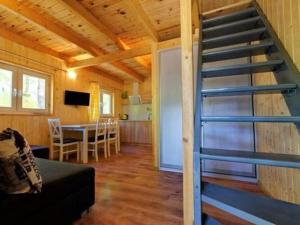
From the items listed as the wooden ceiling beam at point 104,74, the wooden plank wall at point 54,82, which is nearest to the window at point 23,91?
the wooden plank wall at point 54,82

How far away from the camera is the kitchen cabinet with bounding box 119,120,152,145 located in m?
6.12

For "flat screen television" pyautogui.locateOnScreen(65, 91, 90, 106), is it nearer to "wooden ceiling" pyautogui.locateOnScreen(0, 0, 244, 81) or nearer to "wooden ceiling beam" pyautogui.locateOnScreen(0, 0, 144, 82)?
"wooden ceiling" pyautogui.locateOnScreen(0, 0, 244, 81)

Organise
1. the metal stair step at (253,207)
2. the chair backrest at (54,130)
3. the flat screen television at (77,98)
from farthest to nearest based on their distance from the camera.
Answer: the flat screen television at (77,98) < the chair backrest at (54,130) < the metal stair step at (253,207)

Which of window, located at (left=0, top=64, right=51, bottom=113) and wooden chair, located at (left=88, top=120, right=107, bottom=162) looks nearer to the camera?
window, located at (left=0, top=64, right=51, bottom=113)

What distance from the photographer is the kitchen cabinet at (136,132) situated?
6125 millimetres

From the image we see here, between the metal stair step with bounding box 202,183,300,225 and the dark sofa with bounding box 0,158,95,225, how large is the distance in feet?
3.71

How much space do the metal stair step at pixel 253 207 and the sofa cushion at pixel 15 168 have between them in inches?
45.4

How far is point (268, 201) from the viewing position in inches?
42.2

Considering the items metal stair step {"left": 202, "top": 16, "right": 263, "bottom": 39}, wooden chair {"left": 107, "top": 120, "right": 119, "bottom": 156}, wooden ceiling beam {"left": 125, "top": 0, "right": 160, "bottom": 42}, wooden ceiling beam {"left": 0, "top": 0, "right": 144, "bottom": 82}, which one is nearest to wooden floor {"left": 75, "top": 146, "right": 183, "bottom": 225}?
wooden chair {"left": 107, "top": 120, "right": 119, "bottom": 156}

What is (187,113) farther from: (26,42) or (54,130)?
(26,42)

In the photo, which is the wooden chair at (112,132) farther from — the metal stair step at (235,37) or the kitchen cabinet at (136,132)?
the metal stair step at (235,37)

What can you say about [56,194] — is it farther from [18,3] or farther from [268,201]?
[18,3]

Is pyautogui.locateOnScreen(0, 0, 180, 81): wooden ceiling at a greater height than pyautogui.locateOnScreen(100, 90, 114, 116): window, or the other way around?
pyautogui.locateOnScreen(0, 0, 180, 81): wooden ceiling

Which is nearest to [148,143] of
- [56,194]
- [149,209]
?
[149,209]
